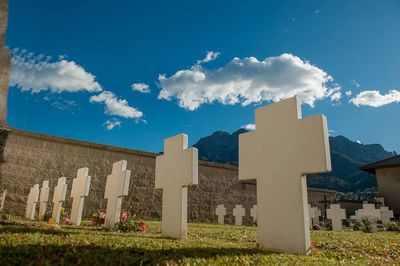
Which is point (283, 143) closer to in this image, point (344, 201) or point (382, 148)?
point (344, 201)

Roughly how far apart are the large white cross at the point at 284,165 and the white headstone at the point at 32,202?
342 inches

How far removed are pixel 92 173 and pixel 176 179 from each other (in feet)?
27.6

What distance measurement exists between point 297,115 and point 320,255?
1.86 metres

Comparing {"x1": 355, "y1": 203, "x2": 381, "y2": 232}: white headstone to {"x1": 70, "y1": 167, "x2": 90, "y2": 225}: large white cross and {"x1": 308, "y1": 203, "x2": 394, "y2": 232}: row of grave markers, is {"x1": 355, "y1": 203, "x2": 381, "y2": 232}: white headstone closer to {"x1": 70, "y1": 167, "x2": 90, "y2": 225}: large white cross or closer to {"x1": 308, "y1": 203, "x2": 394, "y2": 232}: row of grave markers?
{"x1": 308, "y1": 203, "x2": 394, "y2": 232}: row of grave markers

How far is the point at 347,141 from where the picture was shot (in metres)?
116

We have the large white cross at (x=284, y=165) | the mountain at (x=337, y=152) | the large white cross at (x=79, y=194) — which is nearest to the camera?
the large white cross at (x=284, y=165)

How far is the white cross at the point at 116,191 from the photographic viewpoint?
7297 mm

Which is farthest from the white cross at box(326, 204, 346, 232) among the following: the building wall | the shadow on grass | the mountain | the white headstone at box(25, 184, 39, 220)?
the mountain

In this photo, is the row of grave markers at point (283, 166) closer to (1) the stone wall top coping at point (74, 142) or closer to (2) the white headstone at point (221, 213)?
(1) the stone wall top coping at point (74, 142)

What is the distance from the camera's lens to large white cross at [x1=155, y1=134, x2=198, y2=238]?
5809 mm

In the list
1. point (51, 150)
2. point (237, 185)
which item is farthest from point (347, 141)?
point (51, 150)

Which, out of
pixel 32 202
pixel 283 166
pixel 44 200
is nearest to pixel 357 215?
pixel 283 166

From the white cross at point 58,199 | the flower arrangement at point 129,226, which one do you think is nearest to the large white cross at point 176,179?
the flower arrangement at point 129,226

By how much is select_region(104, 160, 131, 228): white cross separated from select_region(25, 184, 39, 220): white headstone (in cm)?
448
